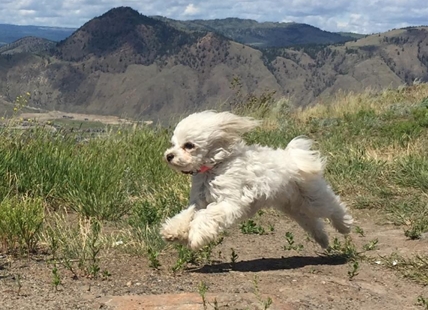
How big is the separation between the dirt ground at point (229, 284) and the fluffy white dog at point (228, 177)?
1.32ft

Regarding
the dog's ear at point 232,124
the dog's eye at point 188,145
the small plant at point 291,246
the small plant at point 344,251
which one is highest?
the dog's ear at point 232,124

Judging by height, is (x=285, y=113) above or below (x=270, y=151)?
below

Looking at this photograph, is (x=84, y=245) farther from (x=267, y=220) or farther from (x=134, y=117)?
(x=134, y=117)

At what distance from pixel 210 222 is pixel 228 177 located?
47cm

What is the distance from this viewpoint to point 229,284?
482 cm

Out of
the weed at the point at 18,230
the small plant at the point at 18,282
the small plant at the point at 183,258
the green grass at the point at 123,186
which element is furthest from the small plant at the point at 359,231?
the small plant at the point at 18,282

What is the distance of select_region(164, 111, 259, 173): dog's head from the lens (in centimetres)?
535

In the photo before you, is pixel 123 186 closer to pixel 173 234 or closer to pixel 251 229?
pixel 251 229

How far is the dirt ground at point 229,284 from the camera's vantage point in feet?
13.8

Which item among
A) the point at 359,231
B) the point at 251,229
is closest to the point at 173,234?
the point at 251,229

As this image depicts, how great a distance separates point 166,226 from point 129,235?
1102 mm

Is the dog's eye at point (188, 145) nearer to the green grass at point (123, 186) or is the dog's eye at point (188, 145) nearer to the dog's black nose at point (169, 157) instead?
the dog's black nose at point (169, 157)

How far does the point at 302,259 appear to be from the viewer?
597cm

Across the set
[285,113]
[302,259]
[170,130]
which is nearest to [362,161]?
[170,130]
